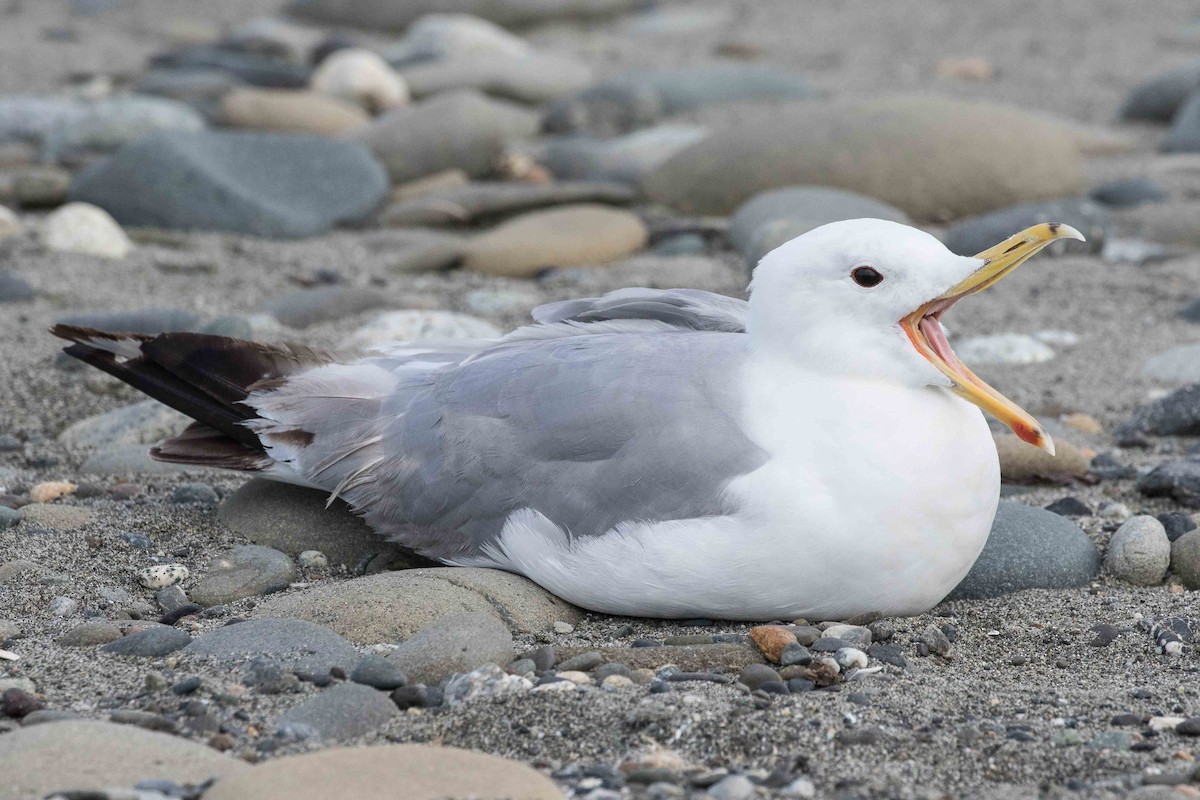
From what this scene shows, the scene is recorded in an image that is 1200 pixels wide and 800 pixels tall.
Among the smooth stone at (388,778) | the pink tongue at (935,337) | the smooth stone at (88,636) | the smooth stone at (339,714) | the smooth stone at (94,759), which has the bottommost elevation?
the smooth stone at (88,636)

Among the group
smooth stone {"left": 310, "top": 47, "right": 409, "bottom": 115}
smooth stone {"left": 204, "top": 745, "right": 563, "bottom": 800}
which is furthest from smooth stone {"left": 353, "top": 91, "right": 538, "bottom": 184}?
smooth stone {"left": 204, "top": 745, "right": 563, "bottom": 800}

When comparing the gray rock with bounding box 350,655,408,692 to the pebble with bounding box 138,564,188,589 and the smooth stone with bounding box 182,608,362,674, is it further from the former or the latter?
the pebble with bounding box 138,564,188,589

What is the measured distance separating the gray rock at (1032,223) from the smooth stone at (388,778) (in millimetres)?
4534

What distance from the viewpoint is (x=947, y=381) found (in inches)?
134

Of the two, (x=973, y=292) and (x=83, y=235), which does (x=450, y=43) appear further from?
(x=973, y=292)

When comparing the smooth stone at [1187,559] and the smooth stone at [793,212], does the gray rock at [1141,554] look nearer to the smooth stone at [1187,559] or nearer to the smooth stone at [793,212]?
the smooth stone at [1187,559]

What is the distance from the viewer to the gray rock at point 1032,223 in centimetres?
676

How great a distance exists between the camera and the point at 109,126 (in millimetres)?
8867

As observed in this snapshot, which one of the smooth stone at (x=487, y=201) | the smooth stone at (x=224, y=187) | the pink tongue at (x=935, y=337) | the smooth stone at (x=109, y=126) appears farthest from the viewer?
the smooth stone at (x=109, y=126)

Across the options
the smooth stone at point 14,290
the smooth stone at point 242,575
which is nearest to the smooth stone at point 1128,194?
the smooth stone at point 14,290

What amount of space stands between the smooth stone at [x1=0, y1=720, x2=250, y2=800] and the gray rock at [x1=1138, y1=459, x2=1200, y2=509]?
282 centimetres

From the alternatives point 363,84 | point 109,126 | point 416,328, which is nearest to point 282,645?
point 416,328

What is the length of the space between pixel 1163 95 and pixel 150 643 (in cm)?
844

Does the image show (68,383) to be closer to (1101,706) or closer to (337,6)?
(1101,706)
